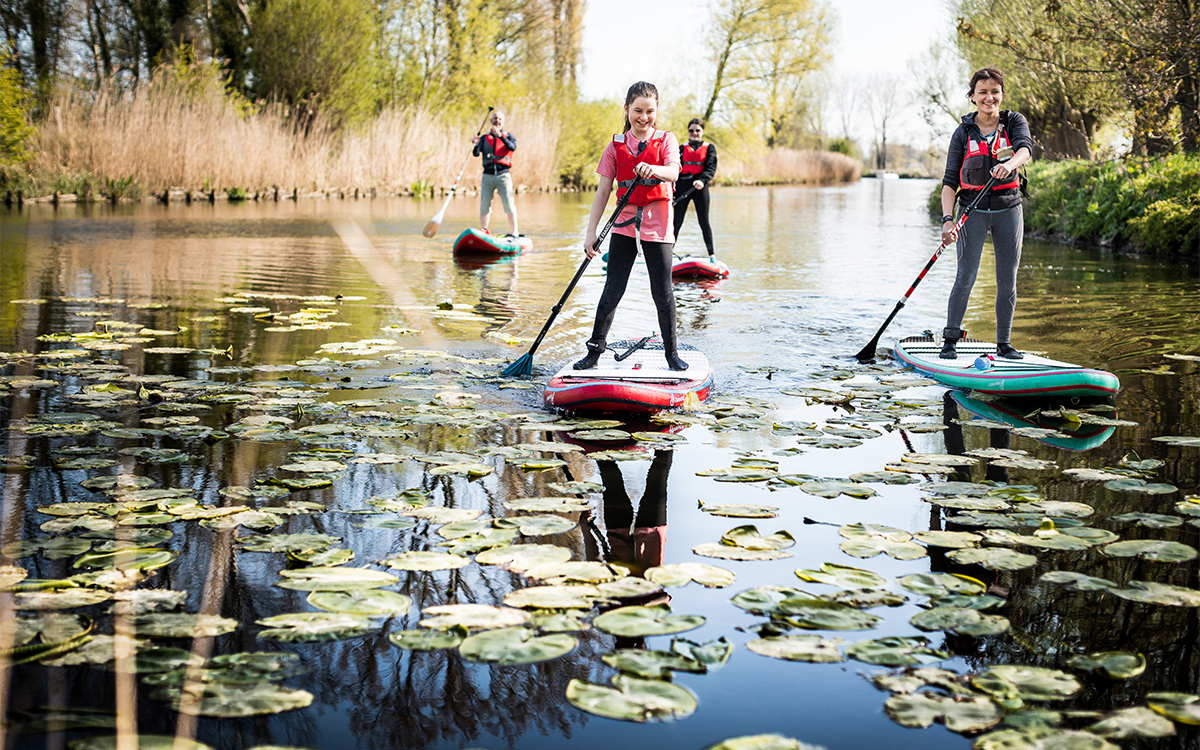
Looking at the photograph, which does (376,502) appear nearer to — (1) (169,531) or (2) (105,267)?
(1) (169,531)

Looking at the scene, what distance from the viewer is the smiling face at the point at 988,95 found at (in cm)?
578

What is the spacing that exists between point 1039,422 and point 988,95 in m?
1.85

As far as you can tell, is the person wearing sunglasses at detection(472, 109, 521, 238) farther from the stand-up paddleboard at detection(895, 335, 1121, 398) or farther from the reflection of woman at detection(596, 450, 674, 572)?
the reflection of woman at detection(596, 450, 674, 572)

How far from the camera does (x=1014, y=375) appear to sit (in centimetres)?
573

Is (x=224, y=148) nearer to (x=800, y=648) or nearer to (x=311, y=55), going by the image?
(x=311, y=55)

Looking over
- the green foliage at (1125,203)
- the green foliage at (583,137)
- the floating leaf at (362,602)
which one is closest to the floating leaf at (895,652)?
the floating leaf at (362,602)

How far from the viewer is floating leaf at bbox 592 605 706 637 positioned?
265 cm

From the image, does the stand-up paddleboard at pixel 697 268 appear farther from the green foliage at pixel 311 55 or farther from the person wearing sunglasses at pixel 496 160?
the green foliage at pixel 311 55

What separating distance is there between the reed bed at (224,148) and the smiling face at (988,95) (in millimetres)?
18233

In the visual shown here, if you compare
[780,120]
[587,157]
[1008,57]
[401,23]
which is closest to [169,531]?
[1008,57]

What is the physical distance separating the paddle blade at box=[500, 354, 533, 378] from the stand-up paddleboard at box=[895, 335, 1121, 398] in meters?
2.41

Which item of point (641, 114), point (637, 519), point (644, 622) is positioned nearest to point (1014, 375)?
point (641, 114)

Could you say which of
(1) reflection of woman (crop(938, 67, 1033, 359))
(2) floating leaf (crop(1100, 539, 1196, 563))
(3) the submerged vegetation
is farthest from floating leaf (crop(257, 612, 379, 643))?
(1) reflection of woman (crop(938, 67, 1033, 359))

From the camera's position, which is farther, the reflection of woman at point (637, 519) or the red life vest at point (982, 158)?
the red life vest at point (982, 158)
